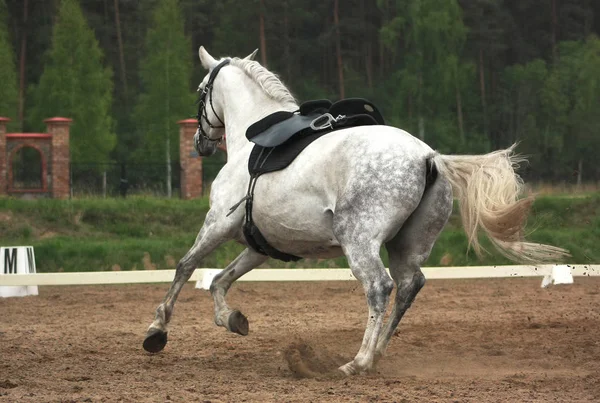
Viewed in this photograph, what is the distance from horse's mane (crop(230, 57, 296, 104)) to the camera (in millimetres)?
8469

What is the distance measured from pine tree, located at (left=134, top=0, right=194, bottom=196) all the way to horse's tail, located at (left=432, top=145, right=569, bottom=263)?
2846 cm

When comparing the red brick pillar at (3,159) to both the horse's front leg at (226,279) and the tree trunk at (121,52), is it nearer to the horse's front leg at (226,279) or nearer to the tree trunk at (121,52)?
the horse's front leg at (226,279)

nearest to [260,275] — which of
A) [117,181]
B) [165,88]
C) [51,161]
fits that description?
[51,161]

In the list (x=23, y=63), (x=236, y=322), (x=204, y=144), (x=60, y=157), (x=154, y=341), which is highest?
(x=204, y=144)

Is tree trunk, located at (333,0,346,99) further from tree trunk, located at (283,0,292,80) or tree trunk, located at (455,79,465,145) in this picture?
tree trunk, located at (455,79,465,145)

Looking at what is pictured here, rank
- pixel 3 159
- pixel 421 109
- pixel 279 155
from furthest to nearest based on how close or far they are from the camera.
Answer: pixel 421 109 → pixel 3 159 → pixel 279 155

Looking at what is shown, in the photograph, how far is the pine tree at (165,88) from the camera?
3538 centimetres

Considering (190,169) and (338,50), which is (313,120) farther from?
(338,50)

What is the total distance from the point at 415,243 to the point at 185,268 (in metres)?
2.01

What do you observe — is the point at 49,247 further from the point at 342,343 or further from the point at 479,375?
the point at 479,375

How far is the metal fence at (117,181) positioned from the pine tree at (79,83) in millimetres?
1638

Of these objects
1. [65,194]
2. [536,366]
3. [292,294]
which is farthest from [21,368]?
[65,194]

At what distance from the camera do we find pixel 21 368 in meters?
7.20

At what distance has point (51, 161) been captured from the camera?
24.3 meters
